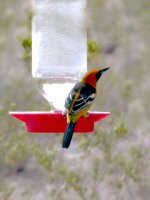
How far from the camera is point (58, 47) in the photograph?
5.64 m

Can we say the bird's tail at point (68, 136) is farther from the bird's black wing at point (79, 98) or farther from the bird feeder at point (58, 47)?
the bird feeder at point (58, 47)

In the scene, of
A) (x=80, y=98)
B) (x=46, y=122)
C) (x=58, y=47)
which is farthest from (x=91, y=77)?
(x=46, y=122)

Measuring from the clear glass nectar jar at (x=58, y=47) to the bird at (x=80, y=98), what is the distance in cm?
17

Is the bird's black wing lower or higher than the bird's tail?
higher

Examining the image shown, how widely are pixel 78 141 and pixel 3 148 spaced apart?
0.87 m

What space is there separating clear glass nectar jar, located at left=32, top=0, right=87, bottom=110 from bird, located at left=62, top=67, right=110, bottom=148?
0.17 meters

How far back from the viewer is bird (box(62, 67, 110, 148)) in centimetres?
516

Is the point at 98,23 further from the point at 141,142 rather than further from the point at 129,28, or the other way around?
the point at 141,142

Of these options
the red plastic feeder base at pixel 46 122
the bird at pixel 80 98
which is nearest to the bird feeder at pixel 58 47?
the bird at pixel 80 98

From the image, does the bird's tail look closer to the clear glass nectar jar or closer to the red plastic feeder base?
the red plastic feeder base

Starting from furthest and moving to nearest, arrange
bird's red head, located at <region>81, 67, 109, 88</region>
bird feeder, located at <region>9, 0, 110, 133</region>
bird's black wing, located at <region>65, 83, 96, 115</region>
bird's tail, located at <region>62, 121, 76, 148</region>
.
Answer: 1. bird feeder, located at <region>9, 0, 110, 133</region>
2. bird's red head, located at <region>81, 67, 109, 88</region>
3. bird's black wing, located at <region>65, 83, 96, 115</region>
4. bird's tail, located at <region>62, 121, 76, 148</region>

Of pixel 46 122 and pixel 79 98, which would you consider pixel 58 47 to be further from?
pixel 46 122

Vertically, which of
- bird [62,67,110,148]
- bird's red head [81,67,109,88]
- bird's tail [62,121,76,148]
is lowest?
bird's tail [62,121,76,148]

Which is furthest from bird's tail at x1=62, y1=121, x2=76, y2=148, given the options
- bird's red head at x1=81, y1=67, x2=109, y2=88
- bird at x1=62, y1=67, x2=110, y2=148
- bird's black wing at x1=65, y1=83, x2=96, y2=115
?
bird's red head at x1=81, y1=67, x2=109, y2=88
